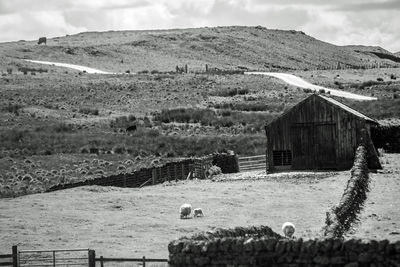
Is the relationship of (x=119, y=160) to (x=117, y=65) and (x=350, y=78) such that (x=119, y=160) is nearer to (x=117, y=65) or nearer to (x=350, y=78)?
(x=350, y=78)

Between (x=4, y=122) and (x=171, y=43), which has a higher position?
(x=171, y=43)

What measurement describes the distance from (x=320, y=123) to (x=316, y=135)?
0.59m

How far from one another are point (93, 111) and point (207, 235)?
6591 centimetres

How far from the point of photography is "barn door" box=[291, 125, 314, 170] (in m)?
47.2

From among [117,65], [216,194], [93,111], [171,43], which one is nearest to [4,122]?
[93,111]

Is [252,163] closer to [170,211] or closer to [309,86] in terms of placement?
[170,211]

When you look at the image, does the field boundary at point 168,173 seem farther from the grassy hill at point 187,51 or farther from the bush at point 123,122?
the grassy hill at point 187,51

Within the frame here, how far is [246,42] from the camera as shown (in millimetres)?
180000

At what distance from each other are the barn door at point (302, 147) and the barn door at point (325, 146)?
0.29 metres

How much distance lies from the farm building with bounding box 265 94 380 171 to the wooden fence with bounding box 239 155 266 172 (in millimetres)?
4245

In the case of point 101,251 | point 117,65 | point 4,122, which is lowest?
point 101,251

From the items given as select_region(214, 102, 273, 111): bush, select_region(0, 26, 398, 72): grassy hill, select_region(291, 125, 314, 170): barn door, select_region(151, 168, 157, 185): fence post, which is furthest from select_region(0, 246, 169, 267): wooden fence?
select_region(0, 26, 398, 72): grassy hill

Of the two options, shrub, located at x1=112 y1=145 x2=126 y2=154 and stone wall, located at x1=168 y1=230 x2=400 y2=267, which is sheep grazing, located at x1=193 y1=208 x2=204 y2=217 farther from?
shrub, located at x1=112 y1=145 x2=126 y2=154

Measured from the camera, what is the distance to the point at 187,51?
165000mm
